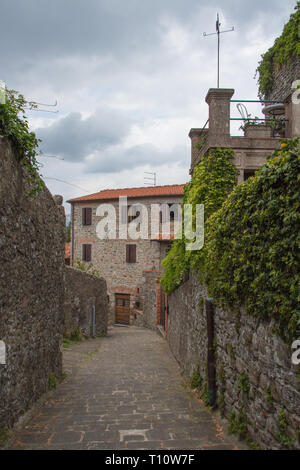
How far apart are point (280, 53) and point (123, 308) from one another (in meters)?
18.0

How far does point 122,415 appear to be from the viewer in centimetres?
508

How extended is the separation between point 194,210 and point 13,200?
13.0 ft

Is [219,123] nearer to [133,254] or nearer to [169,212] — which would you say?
[169,212]

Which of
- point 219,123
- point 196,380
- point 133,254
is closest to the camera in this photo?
point 196,380

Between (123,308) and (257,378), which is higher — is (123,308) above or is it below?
below

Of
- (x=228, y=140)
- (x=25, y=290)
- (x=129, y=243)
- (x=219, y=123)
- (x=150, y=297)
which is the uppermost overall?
(x=219, y=123)

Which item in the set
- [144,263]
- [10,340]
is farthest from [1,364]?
[144,263]

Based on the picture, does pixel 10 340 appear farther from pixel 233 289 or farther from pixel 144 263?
pixel 144 263

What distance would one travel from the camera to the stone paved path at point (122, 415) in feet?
13.4

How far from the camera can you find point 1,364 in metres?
A: 4.09

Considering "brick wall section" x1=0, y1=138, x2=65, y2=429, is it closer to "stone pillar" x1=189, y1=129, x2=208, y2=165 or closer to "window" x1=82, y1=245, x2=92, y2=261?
"stone pillar" x1=189, y1=129, x2=208, y2=165

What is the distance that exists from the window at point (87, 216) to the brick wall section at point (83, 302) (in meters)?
10.4

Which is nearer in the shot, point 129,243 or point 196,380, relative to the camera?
point 196,380

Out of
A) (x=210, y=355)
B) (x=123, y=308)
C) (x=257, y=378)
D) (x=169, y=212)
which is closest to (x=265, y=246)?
(x=257, y=378)
